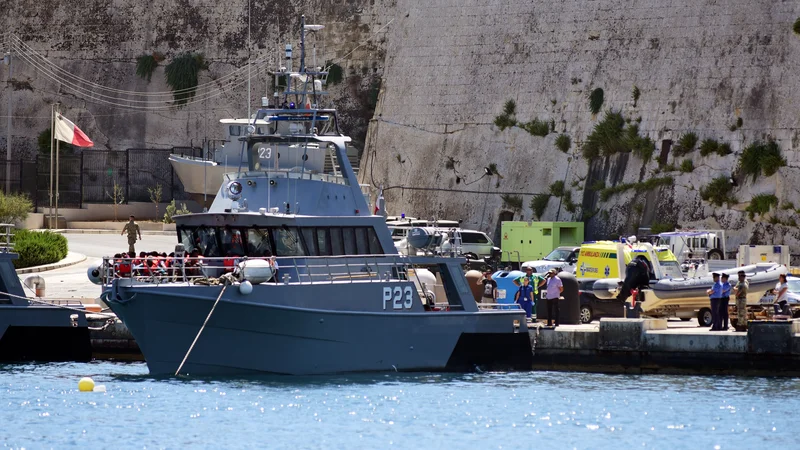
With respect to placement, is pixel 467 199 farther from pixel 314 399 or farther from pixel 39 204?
pixel 314 399

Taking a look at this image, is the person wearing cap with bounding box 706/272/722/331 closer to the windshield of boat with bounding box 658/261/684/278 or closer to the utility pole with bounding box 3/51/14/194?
the windshield of boat with bounding box 658/261/684/278

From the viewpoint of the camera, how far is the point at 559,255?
33938 mm

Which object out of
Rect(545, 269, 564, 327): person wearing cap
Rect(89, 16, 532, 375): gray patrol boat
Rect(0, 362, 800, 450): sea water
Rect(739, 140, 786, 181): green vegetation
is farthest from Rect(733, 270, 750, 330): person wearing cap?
Rect(739, 140, 786, 181): green vegetation

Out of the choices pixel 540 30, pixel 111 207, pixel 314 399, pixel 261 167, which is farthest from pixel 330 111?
pixel 111 207

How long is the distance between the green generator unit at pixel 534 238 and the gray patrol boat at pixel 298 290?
14.0 metres

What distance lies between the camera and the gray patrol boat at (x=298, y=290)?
67.7ft

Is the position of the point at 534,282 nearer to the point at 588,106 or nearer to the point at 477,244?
the point at 477,244

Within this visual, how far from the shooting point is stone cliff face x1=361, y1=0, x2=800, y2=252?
3625 cm

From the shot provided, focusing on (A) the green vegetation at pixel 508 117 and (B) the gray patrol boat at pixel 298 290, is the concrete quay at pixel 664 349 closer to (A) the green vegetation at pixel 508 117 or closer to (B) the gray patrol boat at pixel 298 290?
(B) the gray patrol boat at pixel 298 290

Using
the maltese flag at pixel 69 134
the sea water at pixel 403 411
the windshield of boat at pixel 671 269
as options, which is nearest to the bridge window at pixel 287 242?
the sea water at pixel 403 411

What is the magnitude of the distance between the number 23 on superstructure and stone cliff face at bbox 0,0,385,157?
29.6 meters

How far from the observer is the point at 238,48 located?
5231 cm

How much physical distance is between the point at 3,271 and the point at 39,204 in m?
27.0

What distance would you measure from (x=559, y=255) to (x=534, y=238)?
368 centimetres
